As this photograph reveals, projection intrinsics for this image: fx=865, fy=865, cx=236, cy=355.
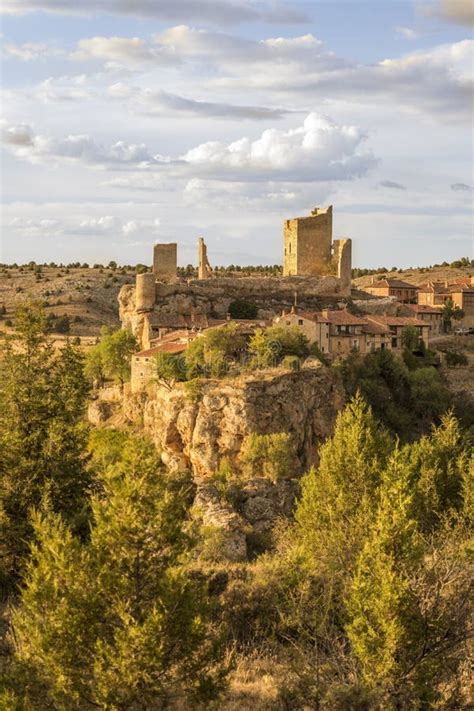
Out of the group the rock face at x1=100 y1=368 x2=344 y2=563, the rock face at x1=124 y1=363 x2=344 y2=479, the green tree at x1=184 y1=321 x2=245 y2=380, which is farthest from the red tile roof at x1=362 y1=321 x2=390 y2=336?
the green tree at x1=184 y1=321 x2=245 y2=380

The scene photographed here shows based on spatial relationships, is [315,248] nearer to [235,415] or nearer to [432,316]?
[432,316]

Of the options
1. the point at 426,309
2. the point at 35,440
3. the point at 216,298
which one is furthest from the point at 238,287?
the point at 35,440

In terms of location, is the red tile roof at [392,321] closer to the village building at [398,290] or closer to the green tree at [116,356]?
the green tree at [116,356]

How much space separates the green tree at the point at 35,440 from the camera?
1977 centimetres

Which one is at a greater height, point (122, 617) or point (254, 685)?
point (122, 617)

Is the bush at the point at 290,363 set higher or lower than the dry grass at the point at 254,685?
higher

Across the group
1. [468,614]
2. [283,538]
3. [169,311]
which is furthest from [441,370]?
[468,614]

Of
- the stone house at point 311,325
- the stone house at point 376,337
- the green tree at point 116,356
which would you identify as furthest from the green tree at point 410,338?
the green tree at point 116,356

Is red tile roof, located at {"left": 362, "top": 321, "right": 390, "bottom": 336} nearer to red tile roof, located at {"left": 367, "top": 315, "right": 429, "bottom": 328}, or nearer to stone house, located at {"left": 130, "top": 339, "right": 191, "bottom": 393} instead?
red tile roof, located at {"left": 367, "top": 315, "right": 429, "bottom": 328}

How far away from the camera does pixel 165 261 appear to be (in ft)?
184

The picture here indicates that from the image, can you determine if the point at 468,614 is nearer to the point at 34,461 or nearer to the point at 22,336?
the point at 34,461

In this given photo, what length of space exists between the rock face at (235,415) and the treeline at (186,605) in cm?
1972

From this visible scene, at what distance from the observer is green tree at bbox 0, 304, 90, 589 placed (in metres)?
19.8

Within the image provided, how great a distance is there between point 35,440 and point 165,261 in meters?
36.1
